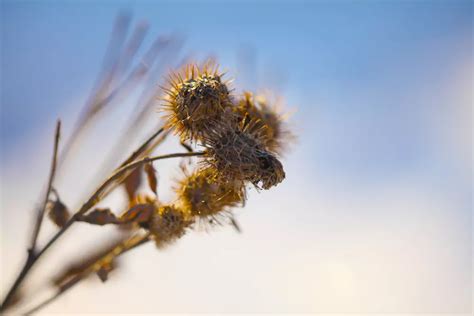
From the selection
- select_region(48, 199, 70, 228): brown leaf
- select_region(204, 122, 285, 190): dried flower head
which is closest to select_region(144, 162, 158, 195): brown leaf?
select_region(204, 122, 285, 190): dried flower head

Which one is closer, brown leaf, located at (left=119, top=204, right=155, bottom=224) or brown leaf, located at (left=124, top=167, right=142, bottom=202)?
brown leaf, located at (left=119, top=204, right=155, bottom=224)

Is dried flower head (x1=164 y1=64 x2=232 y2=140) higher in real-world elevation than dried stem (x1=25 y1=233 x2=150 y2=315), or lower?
higher

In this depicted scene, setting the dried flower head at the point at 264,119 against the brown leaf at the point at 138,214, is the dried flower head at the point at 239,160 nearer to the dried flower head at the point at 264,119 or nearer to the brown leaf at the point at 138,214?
the dried flower head at the point at 264,119

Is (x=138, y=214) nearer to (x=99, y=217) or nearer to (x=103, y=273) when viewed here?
(x=99, y=217)

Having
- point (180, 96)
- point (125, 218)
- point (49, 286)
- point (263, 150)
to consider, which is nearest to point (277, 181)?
point (263, 150)

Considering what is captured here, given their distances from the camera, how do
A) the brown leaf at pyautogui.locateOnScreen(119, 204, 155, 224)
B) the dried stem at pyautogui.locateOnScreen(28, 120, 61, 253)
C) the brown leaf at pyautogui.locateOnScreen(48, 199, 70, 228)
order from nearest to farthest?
the dried stem at pyautogui.locateOnScreen(28, 120, 61, 253), the brown leaf at pyautogui.locateOnScreen(119, 204, 155, 224), the brown leaf at pyautogui.locateOnScreen(48, 199, 70, 228)

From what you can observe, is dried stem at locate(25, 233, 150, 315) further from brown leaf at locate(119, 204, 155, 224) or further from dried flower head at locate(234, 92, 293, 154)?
dried flower head at locate(234, 92, 293, 154)
